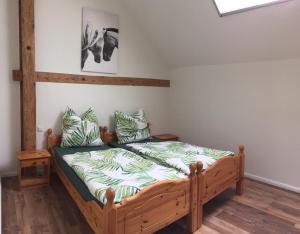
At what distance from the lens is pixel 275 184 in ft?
10.7

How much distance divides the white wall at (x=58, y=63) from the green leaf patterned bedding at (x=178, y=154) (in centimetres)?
106

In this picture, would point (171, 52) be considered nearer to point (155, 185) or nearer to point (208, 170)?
point (208, 170)

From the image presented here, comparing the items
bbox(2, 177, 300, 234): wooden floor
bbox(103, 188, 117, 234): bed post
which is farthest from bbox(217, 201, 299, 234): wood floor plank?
bbox(103, 188, 117, 234): bed post

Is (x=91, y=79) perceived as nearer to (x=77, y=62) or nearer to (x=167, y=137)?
(x=77, y=62)

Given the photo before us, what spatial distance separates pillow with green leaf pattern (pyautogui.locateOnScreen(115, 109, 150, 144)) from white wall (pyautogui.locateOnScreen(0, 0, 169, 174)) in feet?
0.82

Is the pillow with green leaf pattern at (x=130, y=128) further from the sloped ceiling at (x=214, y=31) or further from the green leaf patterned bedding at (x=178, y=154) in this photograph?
the sloped ceiling at (x=214, y=31)

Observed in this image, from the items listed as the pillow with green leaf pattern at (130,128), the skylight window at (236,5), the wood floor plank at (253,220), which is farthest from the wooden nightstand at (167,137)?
the skylight window at (236,5)

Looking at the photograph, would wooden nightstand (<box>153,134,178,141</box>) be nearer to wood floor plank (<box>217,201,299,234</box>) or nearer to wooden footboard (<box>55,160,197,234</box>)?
wood floor plank (<box>217,201,299,234</box>)

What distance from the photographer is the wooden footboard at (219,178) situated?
2.34m

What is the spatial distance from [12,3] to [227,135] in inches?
135

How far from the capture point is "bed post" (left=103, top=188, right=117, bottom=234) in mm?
1613

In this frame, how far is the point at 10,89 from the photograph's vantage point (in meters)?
3.16

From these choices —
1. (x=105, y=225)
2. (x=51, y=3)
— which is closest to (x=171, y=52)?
(x=51, y=3)

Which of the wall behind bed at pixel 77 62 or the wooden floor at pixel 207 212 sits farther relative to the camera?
the wall behind bed at pixel 77 62
